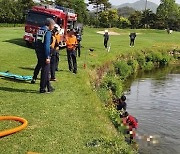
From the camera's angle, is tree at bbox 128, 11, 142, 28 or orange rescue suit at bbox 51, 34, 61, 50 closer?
orange rescue suit at bbox 51, 34, 61, 50

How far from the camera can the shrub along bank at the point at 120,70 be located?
655 inches

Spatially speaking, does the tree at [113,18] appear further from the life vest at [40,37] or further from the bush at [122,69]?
the life vest at [40,37]

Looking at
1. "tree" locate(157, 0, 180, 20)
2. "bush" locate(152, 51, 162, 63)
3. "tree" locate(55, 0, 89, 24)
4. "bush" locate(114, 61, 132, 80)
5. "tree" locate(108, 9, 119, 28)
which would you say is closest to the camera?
"bush" locate(114, 61, 132, 80)

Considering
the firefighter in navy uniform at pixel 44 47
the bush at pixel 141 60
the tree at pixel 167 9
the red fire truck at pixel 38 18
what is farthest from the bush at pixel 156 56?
the tree at pixel 167 9

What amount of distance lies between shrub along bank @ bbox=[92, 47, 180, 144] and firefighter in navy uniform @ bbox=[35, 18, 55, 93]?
106 inches

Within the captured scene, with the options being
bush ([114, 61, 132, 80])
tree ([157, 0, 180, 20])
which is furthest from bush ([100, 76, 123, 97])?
tree ([157, 0, 180, 20])

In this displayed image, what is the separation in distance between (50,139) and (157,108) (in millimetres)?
13082

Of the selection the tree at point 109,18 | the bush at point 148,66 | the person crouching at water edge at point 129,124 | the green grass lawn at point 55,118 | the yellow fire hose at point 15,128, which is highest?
the tree at point 109,18

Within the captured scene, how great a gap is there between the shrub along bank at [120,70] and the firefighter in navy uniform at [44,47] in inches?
106

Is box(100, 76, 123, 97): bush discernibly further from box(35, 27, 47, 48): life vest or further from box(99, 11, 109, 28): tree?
box(99, 11, 109, 28): tree

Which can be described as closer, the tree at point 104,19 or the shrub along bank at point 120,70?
the shrub along bank at point 120,70

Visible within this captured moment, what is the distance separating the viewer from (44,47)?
38.2ft

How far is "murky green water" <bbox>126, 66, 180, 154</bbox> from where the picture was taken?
45.3 ft

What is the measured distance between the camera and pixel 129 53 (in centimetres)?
3416
